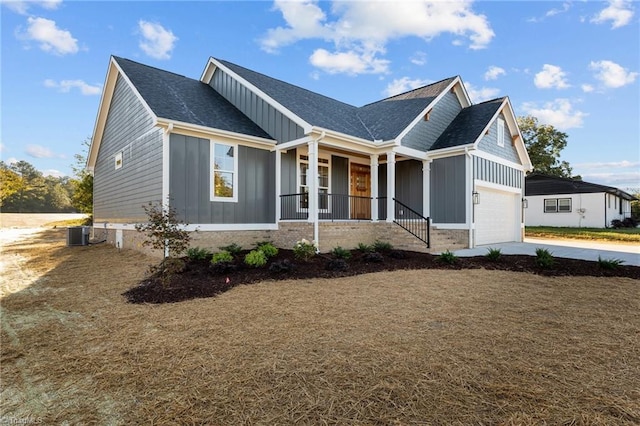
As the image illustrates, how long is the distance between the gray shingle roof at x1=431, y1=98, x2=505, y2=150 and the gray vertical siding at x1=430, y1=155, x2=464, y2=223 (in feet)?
2.25

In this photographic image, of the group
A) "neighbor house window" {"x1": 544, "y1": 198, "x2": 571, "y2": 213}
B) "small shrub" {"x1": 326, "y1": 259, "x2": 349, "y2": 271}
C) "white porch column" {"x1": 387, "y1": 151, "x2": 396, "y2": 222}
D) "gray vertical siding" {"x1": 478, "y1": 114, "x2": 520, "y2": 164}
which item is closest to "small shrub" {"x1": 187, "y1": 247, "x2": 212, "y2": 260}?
"small shrub" {"x1": 326, "y1": 259, "x2": 349, "y2": 271}

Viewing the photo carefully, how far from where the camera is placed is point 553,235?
17.6 m

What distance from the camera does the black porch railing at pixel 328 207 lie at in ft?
35.0

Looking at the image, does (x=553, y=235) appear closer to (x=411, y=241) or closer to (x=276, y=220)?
(x=411, y=241)

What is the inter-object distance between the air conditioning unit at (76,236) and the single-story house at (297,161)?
795 millimetres

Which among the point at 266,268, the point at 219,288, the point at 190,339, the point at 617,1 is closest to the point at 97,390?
the point at 190,339

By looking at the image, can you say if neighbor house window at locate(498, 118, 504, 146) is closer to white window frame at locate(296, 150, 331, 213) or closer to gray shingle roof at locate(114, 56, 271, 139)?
white window frame at locate(296, 150, 331, 213)

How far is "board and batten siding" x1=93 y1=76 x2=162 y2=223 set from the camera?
9445 millimetres

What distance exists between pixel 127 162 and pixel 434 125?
1163cm

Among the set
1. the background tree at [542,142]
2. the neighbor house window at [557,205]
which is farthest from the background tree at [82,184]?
the background tree at [542,142]

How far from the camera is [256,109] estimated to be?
1122 centimetres

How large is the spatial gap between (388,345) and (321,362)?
0.79m

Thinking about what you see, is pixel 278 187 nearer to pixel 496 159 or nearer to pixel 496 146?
pixel 496 159

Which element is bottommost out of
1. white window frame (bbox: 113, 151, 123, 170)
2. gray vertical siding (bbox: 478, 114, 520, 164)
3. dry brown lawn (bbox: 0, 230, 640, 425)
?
dry brown lawn (bbox: 0, 230, 640, 425)
